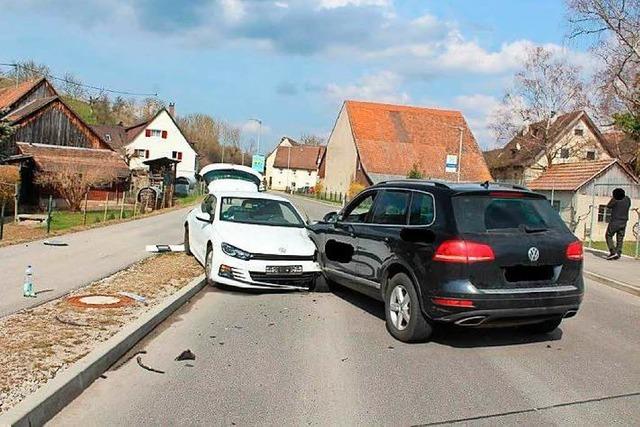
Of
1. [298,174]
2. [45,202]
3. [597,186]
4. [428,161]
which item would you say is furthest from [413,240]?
[298,174]

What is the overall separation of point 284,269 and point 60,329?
3887 millimetres

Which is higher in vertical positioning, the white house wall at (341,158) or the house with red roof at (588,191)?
the white house wall at (341,158)

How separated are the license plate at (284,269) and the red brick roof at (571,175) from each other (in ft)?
62.8

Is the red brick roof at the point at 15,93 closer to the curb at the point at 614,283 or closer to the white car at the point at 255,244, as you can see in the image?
the white car at the point at 255,244

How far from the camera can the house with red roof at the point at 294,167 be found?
118625 mm

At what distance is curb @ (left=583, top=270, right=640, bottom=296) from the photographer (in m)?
12.4

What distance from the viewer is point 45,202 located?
33219mm

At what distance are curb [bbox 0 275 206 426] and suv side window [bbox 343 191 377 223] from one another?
2899mm

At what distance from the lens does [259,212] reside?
1158cm

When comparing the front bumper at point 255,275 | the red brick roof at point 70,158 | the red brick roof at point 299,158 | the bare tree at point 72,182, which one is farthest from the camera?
the red brick roof at point 299,158

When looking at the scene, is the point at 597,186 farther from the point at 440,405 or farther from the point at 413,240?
the point at 440,405

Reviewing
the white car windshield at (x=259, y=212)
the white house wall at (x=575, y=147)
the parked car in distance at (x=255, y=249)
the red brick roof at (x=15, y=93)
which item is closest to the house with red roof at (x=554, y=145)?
the white house wall at (x=575, y=147)

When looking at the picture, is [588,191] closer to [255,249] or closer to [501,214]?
[255,249]

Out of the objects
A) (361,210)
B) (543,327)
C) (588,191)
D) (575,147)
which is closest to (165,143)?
(575,147)
